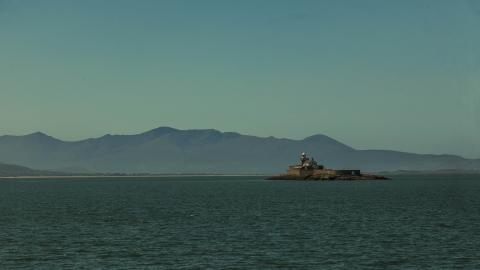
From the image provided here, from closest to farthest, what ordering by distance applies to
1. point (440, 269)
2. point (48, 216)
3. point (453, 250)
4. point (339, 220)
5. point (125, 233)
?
point (440, 269)
point (453, 250)
point (125, 233)
point (339, 220)
point (48, 216)

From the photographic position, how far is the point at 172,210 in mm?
100438

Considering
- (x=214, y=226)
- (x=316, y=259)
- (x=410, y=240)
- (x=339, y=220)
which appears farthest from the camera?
(x=339, y=220)

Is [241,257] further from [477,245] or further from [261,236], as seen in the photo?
[477,245]

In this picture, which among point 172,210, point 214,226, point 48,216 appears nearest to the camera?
point 214,226

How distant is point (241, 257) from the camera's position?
51562 millimetres

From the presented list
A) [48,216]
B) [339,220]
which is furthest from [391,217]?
[48,216]

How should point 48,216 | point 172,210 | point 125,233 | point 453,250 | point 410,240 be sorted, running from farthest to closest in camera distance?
1. point 172,210
2. point 48,216
3. point 125,233
4. point 410,240
5. point 453,250

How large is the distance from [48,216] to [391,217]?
43.2 meters

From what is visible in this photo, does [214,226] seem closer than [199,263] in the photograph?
No

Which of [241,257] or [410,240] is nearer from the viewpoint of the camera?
[241,257]

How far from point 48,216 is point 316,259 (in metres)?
49.8

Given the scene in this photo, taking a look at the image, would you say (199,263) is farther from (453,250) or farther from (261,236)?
(453,250)

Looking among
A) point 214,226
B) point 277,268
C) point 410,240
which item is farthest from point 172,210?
point 277,268

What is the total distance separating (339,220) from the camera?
3201 inches
